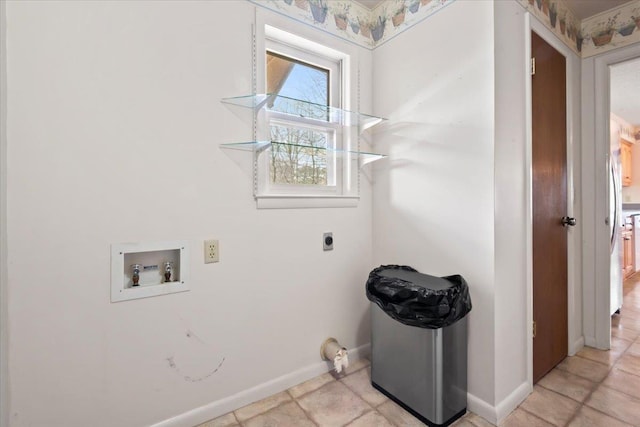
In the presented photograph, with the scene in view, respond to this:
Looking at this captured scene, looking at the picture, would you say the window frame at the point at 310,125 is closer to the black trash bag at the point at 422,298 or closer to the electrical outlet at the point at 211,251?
the electrical outlet at the point at 211,251

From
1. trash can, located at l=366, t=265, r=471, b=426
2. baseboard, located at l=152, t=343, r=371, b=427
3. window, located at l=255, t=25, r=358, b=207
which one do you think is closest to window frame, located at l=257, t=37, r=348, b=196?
window, located at l=255, t=25, r=358, b=207

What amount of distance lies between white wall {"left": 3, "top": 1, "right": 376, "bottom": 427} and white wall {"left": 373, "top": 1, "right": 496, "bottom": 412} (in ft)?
0.41

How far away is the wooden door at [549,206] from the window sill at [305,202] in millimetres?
1078

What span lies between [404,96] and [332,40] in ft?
1.90

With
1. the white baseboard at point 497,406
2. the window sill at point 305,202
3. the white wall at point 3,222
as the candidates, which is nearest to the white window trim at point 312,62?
the window sill at point 305,202

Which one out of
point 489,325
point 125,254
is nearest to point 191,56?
point 125,254

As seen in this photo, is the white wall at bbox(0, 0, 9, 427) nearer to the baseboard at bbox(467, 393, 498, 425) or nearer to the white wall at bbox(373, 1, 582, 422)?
the white wall at bbox(373, 1, 582, 422)

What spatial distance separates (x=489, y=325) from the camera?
4.77ft

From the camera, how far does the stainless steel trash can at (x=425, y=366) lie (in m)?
1.38

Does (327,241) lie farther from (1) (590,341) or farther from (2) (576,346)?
(1) (590,341)

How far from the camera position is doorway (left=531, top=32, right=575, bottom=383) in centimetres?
171

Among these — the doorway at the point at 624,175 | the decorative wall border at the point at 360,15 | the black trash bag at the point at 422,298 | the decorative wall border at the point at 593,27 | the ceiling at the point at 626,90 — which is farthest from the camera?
the ceiling at the point at 626,90

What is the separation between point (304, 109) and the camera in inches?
70.7

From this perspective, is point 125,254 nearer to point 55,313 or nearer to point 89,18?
point 55,313
